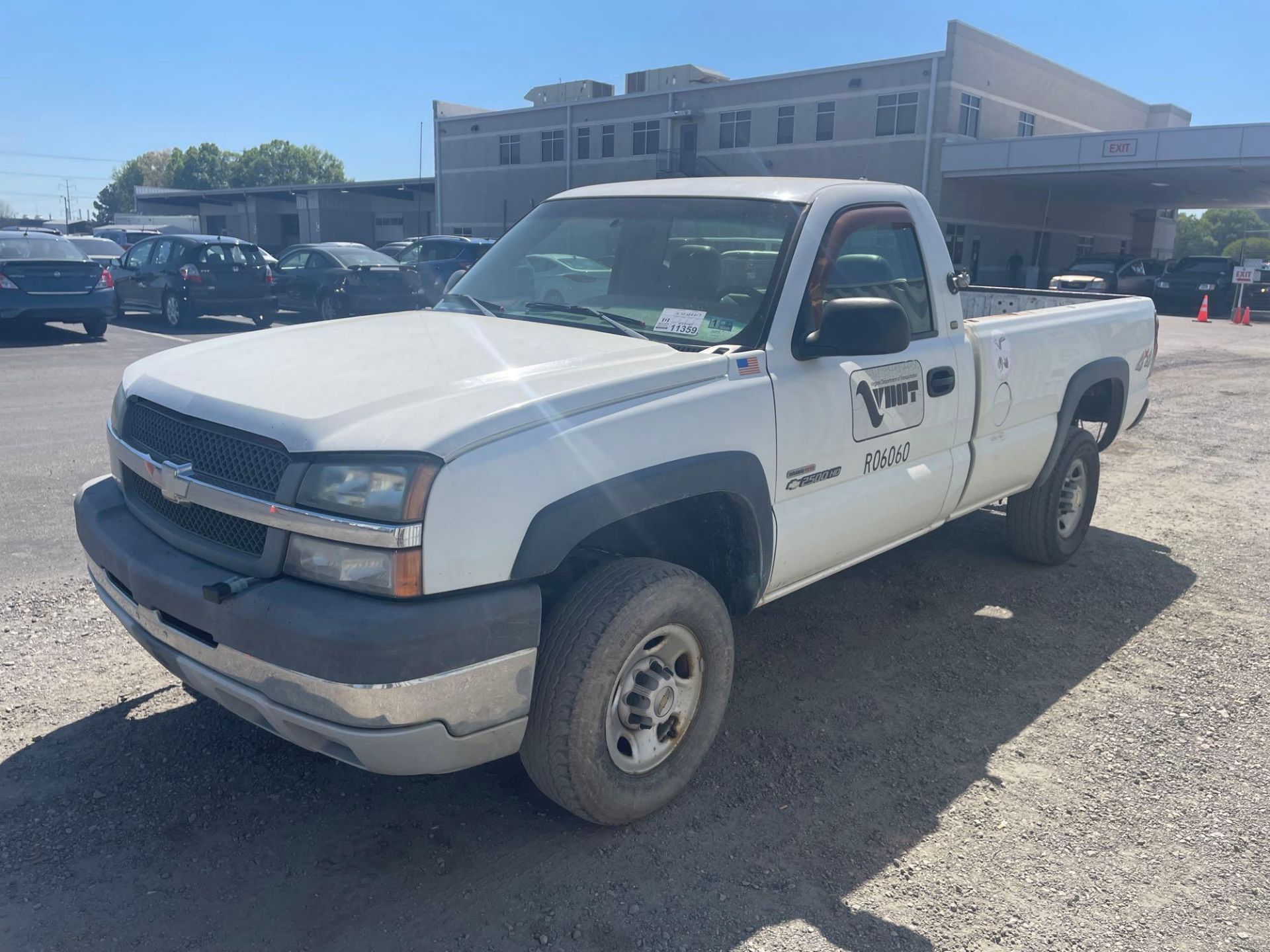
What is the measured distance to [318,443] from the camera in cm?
269

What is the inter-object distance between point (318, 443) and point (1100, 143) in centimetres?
4408

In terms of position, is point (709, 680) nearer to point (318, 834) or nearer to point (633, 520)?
point (633, 520)

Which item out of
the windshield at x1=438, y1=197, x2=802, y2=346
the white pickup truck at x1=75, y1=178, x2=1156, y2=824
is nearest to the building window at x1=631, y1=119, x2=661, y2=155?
the white pickup truck at x1=75, y1=178, x2=1156, y2=824

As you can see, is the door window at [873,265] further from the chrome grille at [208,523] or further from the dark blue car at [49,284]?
the dark blue car at [49,284]

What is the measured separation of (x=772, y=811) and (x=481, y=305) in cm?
228

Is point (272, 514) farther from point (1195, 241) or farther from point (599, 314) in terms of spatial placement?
point (1195, 241)

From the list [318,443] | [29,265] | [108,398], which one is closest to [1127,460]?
[318,443]

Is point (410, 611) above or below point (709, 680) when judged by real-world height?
above

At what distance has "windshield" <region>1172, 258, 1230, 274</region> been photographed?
102 feet

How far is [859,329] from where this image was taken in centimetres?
345

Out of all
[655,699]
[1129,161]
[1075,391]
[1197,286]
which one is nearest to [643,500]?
[655,699]

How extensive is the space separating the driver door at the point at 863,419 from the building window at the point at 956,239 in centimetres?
4318

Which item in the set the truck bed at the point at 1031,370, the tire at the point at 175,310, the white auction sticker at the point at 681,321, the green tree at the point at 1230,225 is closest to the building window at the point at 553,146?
the tire at the point at 175,310

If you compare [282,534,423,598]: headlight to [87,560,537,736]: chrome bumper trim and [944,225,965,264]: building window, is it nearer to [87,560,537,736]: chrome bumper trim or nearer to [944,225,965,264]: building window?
[87,560,537,736]: chrome bumper trim
